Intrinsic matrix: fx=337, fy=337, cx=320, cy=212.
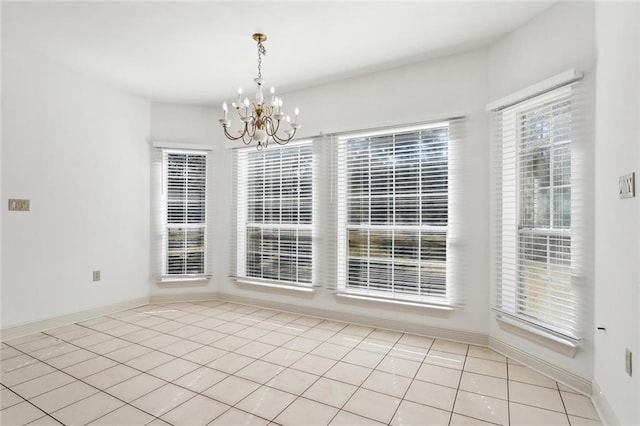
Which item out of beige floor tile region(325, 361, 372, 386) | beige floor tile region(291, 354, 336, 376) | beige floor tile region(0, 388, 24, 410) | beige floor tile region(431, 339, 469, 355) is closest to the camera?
beige floor tile region(0, 388, 24, 410)

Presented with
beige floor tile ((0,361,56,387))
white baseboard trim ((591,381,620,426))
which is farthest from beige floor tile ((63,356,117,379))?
white baseboard trim ((591,381,620,426))

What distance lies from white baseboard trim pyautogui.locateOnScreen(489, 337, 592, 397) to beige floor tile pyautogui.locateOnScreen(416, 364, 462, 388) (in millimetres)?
588

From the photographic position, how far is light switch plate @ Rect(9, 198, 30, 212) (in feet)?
10.9

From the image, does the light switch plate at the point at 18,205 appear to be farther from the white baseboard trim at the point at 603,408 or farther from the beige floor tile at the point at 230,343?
the white baseboard trim at the point at 603,408

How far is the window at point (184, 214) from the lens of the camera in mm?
4777

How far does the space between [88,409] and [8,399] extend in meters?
0.62

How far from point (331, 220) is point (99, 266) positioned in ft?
9.51

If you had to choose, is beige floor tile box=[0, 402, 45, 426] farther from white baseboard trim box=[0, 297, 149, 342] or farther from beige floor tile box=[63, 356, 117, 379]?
white baseboard trim box=[0, 297, 149, 342]

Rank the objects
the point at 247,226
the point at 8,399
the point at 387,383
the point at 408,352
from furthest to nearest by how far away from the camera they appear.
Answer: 1. the point at 247,226
2. the point at 408,352
3. the point at 387,383
4. the point at 8,399

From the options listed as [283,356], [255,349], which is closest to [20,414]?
[255,349]

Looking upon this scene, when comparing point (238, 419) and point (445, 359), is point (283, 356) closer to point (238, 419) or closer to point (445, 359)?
point (238, 419)

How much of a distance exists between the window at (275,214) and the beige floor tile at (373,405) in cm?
195

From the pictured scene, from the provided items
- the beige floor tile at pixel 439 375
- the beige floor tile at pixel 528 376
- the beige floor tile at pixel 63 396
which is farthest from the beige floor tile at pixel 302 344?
the beige floor tile at pixel 528 376

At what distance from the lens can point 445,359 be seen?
2912 millimetres
